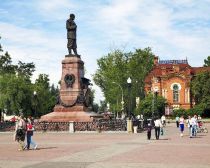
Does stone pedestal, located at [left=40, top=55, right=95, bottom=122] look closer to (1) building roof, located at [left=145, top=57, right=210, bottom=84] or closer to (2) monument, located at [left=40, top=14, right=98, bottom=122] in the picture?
(2) monument, located at [left=40, top=14, right=98, bottom=122]

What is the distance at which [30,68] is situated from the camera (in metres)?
105

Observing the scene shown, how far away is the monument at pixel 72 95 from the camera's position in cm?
3838

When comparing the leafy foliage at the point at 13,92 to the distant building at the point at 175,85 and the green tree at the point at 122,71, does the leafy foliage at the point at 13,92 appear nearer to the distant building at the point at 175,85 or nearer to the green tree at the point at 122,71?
the green tree at the point at 122,71

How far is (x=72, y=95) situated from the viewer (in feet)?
127

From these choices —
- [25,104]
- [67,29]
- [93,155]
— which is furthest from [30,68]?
[93,155]

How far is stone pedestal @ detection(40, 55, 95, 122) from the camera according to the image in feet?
126

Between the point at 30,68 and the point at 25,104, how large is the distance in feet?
99.5

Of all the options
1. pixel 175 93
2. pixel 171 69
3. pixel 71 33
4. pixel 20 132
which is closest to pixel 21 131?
pixel 20 132

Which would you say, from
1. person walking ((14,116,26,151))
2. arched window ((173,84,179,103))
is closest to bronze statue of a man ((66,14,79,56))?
person walking ((14,116,26,151))

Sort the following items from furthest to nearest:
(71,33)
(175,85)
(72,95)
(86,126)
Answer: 1. (175,85)
2. (71,33)
3. (72,95)
4. (86,126)

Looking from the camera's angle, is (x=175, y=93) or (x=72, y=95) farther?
(x=175, y=93)

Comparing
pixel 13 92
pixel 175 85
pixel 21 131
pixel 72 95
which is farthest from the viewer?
pixel 175 85

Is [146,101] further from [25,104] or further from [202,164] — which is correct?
[202,164]

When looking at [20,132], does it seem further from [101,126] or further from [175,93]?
[175,93]
